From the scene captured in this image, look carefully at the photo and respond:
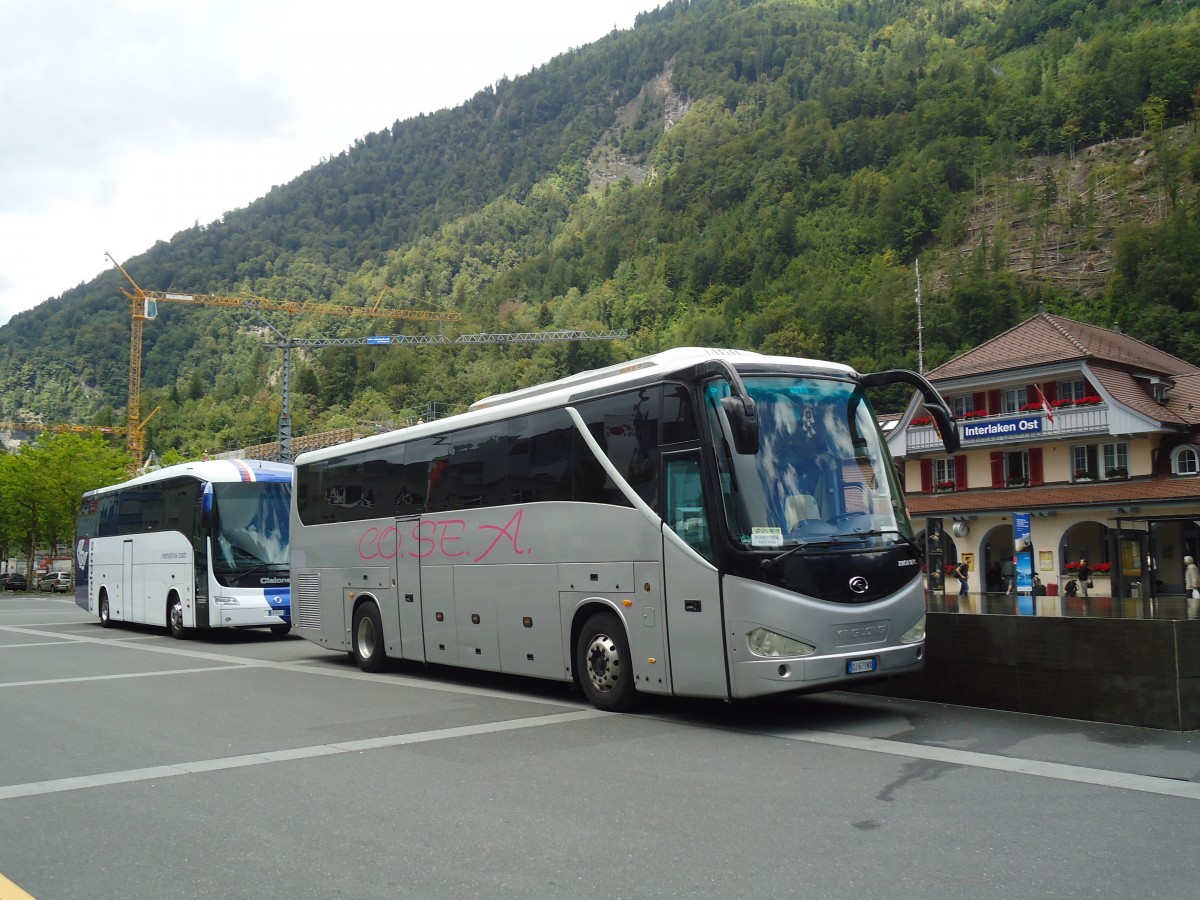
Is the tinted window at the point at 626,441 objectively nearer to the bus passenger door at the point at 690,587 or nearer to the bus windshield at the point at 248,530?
the bus passenger door at the point at 690,587

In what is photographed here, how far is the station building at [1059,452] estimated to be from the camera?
39.8 m

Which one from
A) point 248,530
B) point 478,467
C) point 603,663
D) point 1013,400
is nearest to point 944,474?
point 1013,400

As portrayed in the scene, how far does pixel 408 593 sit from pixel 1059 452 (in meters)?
34.3

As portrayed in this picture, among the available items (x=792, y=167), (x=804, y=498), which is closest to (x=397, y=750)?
(x=804, y=498)

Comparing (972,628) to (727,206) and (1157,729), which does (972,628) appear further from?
(727,206)

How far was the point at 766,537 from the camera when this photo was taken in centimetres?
988

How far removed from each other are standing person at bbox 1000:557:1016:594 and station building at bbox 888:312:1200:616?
31 centimetres

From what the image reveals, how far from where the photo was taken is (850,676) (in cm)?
998

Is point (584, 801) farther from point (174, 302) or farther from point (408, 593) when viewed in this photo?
point (174, 302)

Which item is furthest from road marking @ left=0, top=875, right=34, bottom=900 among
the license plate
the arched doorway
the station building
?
the arched doorway

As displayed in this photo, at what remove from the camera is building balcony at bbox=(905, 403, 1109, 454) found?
4106cm

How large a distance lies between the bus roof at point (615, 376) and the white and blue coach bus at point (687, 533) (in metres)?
0.03

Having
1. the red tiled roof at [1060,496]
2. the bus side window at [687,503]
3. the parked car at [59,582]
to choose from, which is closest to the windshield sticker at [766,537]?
the bus side window at [687,503]

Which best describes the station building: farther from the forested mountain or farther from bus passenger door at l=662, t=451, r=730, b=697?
the forested mountain
